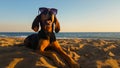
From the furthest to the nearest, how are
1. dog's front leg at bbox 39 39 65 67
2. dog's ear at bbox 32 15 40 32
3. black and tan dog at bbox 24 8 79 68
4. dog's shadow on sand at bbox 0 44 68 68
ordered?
dog's ear at bbox 32 15 40 32
black and tan dog at bbox 24 8 79 68
dog's front leg at bbox 39 39 65 67
dog's shadow on sand at bbox 0 44 68 68

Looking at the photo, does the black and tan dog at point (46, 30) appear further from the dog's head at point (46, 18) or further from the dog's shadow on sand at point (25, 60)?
the dog's shadow on sand at point (25, 60)

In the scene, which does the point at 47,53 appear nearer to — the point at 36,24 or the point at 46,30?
the point at 46,30

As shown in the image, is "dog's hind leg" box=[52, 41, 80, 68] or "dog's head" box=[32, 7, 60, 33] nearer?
"dog's hind leg" box=[52, 41, 80, 68]

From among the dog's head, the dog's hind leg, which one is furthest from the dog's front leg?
the dog's head

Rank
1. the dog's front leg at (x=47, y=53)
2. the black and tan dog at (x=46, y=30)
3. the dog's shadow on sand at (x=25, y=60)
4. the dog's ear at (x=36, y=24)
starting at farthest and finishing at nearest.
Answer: the dog's ear at (x=36, y=24)
the black and tan dog at (x=46, y=30)
the dog's front leg at (x=47, y=53)
the dog's shadow on sand at (x=25, y=60)

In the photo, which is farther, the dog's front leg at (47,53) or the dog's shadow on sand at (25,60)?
the dog's front leg at (47,53)

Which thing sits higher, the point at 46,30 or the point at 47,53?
the point at 46,30

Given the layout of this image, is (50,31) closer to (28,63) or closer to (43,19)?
(43,19)

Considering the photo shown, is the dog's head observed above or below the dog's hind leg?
above

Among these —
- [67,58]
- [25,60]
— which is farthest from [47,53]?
[25,60]

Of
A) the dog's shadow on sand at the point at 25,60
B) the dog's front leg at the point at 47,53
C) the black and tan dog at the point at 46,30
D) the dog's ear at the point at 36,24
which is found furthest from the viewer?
the dog's ear at the point at 36,24

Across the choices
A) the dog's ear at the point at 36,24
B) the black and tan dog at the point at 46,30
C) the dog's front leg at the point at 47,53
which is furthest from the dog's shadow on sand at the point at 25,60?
the dog's ear at the point at 36,24

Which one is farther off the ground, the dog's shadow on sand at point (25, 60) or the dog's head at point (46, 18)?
the dog's head at point (46, 18)

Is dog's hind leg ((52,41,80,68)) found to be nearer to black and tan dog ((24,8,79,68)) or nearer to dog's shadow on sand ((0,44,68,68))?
black and tan dog ((24,8,79,68))
